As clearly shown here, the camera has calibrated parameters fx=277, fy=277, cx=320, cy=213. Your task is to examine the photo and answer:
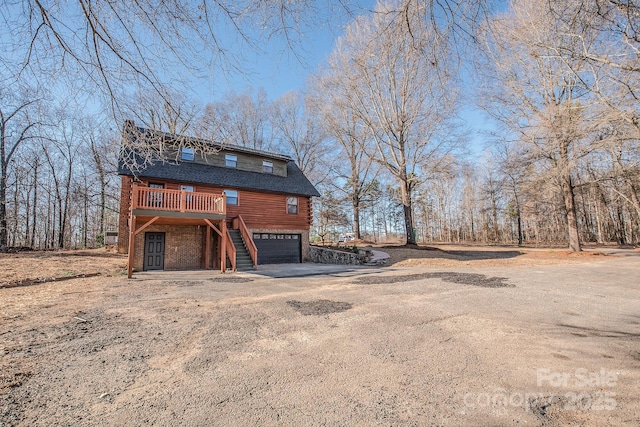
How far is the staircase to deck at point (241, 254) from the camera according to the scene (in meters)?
12.8

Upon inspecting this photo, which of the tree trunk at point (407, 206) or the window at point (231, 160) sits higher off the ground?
the window at point (231, 160)

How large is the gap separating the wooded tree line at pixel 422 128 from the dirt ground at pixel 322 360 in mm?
2940

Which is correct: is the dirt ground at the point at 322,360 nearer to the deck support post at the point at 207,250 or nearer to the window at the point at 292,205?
the deck support post at the point at 207,250

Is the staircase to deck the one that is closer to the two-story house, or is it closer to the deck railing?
the two-story house

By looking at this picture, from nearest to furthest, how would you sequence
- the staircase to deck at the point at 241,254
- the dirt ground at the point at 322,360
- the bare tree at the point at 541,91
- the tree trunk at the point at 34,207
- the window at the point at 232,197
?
1. the dirt ground at the point at 322,360
2. the bare tree at the point at 541,91
3. the staircase to deck at the point at 241,254
4. the window at the point at 232,197
5. the tree trunk at the point at 34,207

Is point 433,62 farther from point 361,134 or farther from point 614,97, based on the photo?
point 361,134

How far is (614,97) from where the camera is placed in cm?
704

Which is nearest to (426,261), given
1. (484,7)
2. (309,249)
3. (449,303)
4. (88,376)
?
(309,249)

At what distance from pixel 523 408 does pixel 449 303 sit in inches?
135

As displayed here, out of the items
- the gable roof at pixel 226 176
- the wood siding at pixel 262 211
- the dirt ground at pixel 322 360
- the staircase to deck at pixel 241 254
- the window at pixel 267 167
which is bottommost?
the dirt ground at pixel 322 360

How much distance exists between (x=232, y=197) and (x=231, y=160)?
8.99 ft

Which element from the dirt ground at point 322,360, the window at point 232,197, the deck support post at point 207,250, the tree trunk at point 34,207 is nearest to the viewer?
the dirt ground at point 322,360

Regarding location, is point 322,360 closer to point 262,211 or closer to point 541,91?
point 262,211

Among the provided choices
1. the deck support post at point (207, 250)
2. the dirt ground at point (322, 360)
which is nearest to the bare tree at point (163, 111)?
the dirt ground at point (322, 360)
